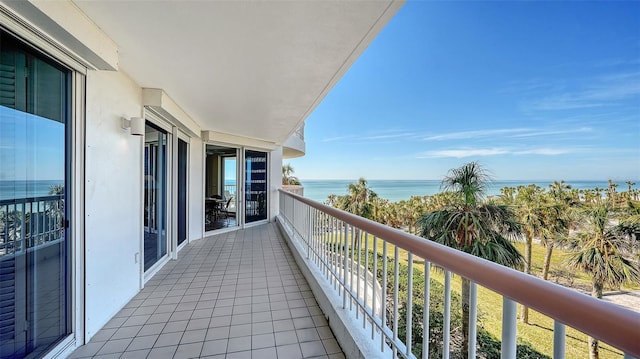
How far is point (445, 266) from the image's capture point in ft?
3.20

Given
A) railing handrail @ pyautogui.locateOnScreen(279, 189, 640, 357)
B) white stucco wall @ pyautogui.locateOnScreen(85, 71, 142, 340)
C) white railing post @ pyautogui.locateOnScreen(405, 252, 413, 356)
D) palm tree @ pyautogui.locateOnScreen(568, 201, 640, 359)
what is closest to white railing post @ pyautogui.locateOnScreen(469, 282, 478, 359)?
railing handrail @ pyautogui.locateOnScreen(279, 189, 640, 357)

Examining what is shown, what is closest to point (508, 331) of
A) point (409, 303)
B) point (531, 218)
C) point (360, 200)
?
point (409, 303)

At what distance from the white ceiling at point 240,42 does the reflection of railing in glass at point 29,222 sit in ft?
4.02

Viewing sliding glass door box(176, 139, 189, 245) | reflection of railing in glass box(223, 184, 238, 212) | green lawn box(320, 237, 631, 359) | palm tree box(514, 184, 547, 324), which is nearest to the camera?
green lawn box(320, 237, 631, 359)

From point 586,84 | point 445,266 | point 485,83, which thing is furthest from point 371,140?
point 445,266

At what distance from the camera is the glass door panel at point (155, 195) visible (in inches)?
139

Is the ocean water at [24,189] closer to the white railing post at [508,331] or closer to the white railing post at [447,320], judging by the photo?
the white railing post at [447,320]

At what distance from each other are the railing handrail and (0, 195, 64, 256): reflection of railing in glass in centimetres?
214

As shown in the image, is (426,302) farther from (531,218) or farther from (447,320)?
(531,218)

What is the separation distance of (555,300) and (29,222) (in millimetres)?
2472

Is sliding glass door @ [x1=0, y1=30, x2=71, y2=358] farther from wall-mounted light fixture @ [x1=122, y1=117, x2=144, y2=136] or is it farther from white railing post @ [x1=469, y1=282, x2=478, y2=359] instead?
white railing post @ [x1=469, y1=282, x2=478, y2=359]

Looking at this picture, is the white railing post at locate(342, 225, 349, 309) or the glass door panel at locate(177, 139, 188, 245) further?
the glass door panel at locate(177, 139, 188, 245)

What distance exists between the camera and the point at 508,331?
0.78 metres

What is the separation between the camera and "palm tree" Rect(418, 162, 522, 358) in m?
7.41
